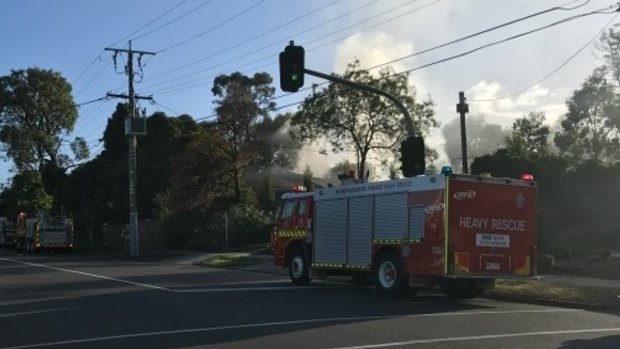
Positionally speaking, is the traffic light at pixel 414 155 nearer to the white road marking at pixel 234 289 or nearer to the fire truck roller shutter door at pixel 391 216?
the fire truck roller shutter door at pixel 391 216

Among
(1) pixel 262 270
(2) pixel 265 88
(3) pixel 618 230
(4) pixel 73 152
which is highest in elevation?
(2) pixel 265 88

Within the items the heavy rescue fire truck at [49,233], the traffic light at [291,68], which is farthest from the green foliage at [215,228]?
the traffic light at [291,68]

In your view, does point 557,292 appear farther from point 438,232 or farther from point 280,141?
point 280,141

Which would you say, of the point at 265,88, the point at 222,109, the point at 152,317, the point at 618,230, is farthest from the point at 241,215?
the point at 265,88

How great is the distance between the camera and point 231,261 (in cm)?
3128

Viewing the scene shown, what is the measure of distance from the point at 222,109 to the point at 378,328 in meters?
36.4

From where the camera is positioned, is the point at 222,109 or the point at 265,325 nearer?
the point at 265,325

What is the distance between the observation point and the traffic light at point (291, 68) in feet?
62.0

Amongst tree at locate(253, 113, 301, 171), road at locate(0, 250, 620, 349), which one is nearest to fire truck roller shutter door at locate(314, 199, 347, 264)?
road at locate(0, 250, 620, 349)

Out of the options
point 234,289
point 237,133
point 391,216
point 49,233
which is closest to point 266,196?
point 237,133

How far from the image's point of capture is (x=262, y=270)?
27.4 metres

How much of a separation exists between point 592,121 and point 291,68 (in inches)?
1902

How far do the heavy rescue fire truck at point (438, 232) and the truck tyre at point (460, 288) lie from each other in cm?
2

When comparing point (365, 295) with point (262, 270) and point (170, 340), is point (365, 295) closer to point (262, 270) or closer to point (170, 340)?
point (170, 340)
